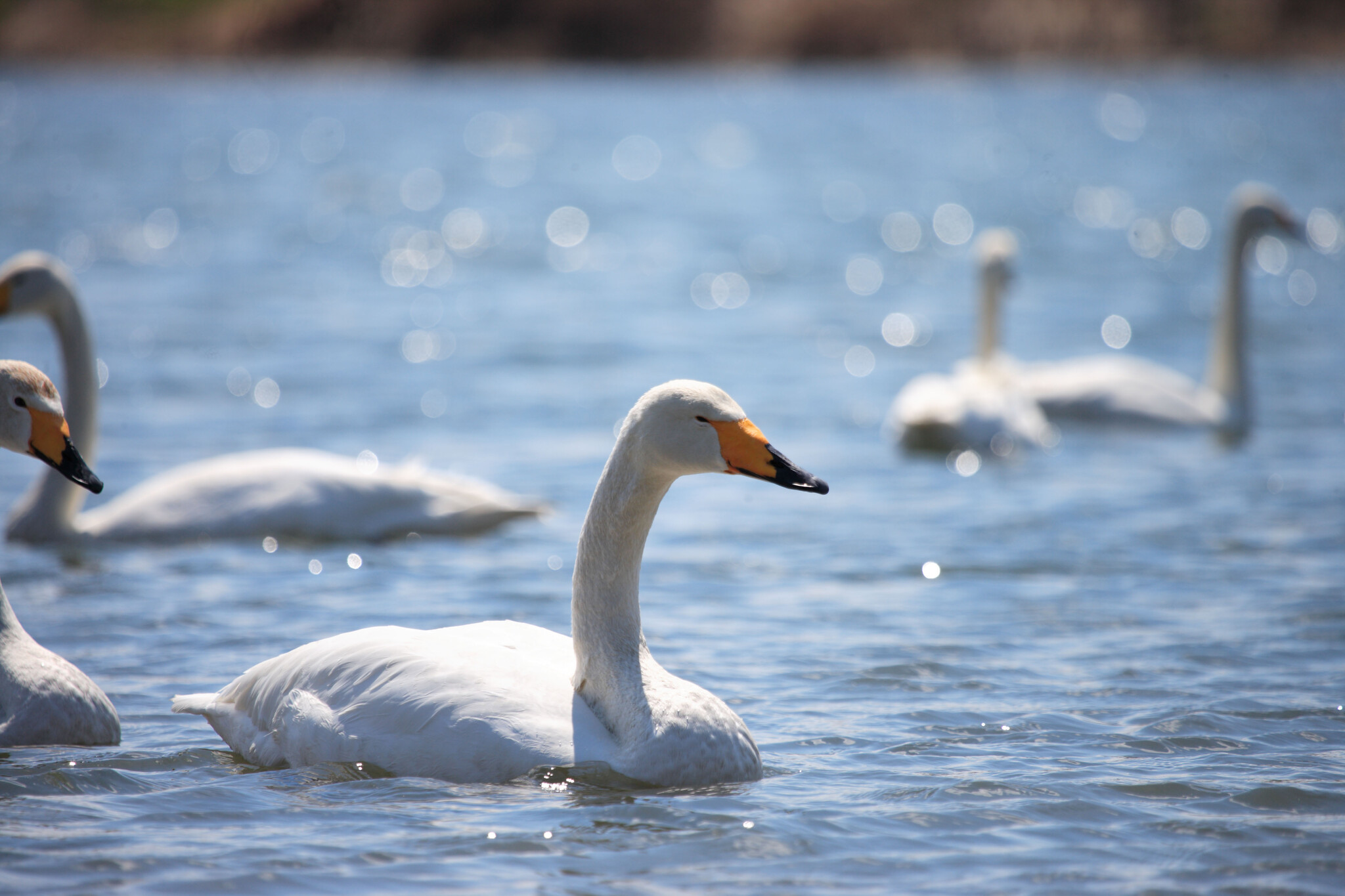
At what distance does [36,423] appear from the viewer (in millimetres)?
5750

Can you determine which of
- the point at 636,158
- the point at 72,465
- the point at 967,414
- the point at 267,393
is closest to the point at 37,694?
the point at 72,465

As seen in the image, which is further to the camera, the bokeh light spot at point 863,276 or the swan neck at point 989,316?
the bokeh light spot at point 863,276

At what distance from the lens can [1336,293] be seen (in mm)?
19234

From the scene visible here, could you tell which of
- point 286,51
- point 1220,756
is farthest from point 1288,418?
point 286,51

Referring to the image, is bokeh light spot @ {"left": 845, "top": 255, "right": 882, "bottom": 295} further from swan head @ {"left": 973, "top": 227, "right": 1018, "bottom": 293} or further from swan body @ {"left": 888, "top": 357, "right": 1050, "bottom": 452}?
swan body @ {"left": 888, "top": 357, "right": 1050, "bottom": 452}

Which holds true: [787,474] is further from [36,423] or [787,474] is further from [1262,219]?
[1262,219]

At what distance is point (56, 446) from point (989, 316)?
309 inches

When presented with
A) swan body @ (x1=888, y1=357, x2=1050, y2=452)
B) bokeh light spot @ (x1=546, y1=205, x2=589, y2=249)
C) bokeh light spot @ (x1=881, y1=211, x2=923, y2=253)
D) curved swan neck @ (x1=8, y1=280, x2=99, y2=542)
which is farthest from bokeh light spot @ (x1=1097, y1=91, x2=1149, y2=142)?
curved swan neck @ (x1=8, y1=280, x2=99, y2=542)

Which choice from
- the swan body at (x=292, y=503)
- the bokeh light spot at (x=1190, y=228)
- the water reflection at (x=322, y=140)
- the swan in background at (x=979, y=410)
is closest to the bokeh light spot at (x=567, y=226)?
the bokeh light spot at (x=1190, y=228)

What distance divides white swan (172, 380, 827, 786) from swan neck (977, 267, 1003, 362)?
7.43 meters

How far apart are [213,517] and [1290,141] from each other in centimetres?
3784

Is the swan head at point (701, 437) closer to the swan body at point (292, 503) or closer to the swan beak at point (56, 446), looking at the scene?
the swan beak at point (56, 446)

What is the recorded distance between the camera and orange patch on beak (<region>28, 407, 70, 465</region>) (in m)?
5.75

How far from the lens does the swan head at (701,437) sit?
486cm
